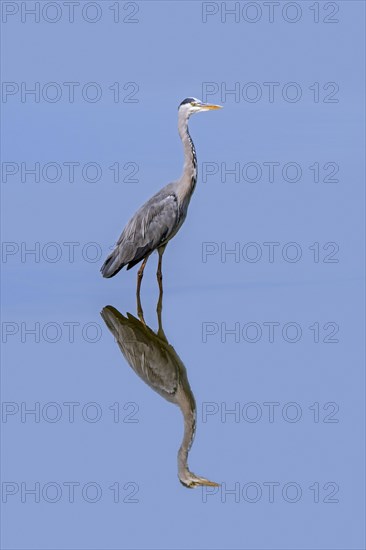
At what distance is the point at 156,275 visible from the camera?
16.8m

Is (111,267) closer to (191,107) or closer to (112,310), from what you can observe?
(112,310)

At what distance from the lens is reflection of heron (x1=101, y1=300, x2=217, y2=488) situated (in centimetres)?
1062

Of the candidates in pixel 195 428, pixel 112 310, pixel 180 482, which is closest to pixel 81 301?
pixel 112 310

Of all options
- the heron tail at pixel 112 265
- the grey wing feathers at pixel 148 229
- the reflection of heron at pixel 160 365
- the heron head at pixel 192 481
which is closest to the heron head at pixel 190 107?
the grey wing feathers at pixel 148 229

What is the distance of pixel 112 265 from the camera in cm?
1620

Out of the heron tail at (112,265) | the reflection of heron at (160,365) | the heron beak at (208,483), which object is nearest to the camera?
the heron beak at (208,483)

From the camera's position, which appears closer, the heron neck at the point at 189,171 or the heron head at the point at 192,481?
the heron head at the point at 192,481

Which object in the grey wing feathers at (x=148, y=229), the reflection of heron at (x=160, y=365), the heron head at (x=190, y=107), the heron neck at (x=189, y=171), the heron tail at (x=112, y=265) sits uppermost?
the heron head at (x=190, y=107)

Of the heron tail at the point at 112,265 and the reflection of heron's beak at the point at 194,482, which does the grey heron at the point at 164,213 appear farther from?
the reflection of heron's beak at the point at 194,482

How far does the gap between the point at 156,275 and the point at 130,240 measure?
0.98m

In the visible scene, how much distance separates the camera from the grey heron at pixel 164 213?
15602 millimetres

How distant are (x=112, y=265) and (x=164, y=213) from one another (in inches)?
40.5

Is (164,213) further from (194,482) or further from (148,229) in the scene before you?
(194,482)

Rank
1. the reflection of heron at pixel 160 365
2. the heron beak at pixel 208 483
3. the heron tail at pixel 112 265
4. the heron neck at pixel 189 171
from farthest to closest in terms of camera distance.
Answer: the heron tail at pixel 112 265 → the heron neck at pixel 189 171 → the reflection of heron at pixel 160 365 → the heron beak at pixel 208 483
